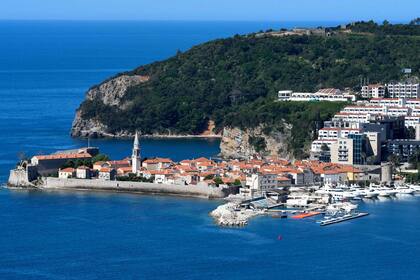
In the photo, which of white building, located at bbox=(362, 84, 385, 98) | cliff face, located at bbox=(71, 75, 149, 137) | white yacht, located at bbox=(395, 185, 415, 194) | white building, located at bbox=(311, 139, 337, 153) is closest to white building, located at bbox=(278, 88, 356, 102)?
white building, located at bbox=(362, 84, 385, 98)

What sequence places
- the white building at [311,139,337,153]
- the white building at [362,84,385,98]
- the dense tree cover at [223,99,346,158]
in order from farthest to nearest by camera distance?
the white building at [362,84,385,98] → the dense tree cover at [223,99,346,158] → the white building at [311,139,337,153]

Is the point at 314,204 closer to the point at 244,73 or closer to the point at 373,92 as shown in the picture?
the point at 373,92

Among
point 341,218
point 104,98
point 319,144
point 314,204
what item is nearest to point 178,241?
point 341,218

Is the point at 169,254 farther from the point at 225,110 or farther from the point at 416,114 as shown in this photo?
the point at 225,110

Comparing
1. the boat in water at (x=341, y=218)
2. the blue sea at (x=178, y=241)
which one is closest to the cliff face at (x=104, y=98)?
the blue sea at (x=178, y=241)

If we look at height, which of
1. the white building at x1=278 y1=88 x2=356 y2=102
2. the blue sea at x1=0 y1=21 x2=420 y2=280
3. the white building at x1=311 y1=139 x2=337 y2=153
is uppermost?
the white building at x1=278 y1=88 x2=356 y2=102

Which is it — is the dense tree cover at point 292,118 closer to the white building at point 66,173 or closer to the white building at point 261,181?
the white building at point 261,181

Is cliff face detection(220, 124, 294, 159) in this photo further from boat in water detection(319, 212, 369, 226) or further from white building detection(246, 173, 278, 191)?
boat in water detection(319, 212, 369, 226)
